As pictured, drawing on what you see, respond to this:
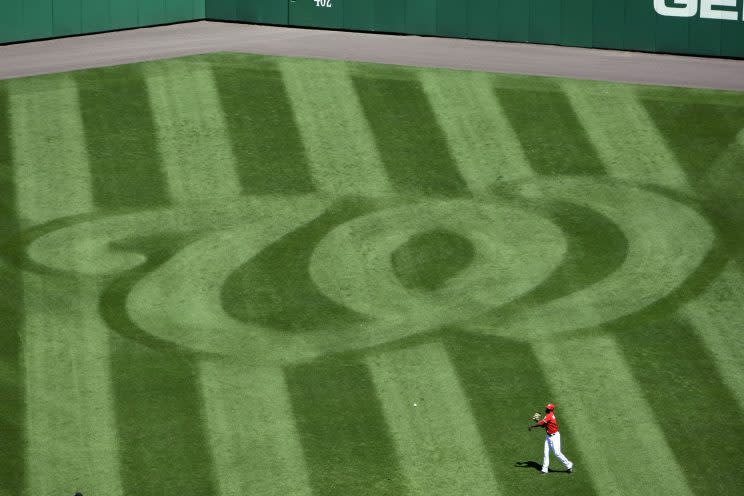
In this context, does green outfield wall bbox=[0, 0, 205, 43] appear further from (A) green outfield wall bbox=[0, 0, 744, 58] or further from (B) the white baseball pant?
(B) the white baseball pant

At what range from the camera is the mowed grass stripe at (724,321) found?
33469 millimetres

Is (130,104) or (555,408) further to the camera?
(130,104)

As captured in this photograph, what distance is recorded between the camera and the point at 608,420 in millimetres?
32000

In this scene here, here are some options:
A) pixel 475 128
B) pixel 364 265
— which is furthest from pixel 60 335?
pixel 475 128

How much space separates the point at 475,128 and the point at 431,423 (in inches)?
488

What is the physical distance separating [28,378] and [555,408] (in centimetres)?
1141

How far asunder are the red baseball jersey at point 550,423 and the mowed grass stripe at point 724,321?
4999mm

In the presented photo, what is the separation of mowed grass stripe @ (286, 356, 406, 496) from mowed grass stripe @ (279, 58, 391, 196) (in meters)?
7.63

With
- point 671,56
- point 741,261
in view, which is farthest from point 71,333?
point 671,56

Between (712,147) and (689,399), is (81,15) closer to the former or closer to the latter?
(712,147)

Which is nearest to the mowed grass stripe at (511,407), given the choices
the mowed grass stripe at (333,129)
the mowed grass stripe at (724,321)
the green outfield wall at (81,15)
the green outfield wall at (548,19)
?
the mowed grass stripe at (724,321)

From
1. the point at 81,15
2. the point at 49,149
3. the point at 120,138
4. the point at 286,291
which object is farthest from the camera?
the point at 81,15

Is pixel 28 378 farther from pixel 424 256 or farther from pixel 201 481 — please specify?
pixel 424 256

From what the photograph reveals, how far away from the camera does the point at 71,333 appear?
34.4 metres
